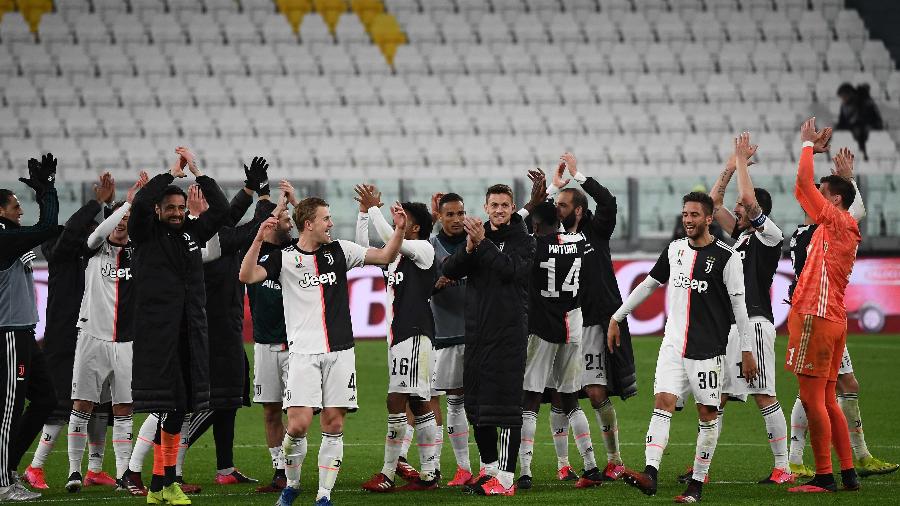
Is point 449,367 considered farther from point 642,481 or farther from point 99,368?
point 99,368

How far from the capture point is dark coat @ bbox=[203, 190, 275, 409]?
9.65 meters

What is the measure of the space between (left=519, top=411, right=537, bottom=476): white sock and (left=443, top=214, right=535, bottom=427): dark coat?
0.65 meters

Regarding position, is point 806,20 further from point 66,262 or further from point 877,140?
point 66,262

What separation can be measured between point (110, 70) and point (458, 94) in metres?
7.90

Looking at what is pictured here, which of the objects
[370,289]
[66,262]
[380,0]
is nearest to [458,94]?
[380,0]

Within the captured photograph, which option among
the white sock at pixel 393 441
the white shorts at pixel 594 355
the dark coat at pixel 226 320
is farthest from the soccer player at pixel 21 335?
the white shorts at pixel 594 355

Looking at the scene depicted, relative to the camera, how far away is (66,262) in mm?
9898

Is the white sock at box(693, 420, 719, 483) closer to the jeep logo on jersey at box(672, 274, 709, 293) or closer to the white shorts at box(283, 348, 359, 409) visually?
the jeep logo on jersey at box(672, 274, 709, 293)

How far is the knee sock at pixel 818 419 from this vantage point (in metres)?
8.76

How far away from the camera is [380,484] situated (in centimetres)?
916

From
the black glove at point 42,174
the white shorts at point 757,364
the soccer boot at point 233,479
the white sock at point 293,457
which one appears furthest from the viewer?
the soccer boot at point 233,479

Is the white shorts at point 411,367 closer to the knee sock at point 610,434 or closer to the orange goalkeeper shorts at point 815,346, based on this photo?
the knee sock at point 610,434

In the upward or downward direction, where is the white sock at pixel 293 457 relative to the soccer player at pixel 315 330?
downward

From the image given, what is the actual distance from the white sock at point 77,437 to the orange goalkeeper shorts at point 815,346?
5171 mm
